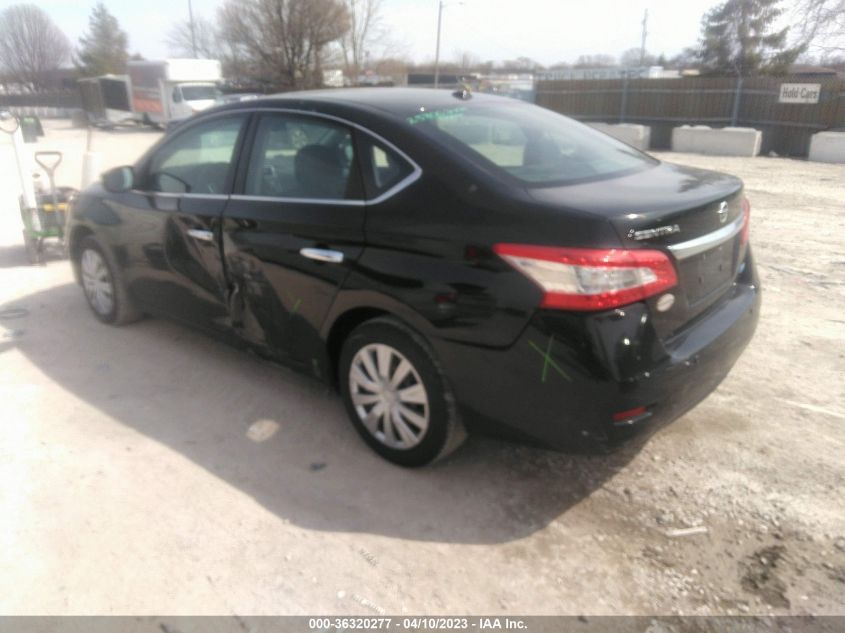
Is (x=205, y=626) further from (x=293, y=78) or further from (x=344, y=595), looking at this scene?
(x=293, y=78)

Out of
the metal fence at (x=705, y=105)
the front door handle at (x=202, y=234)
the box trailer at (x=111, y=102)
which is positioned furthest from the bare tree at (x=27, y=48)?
the front door handle at (x=202, y=234)

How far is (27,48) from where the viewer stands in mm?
65312

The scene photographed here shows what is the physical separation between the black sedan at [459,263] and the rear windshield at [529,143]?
0.02m

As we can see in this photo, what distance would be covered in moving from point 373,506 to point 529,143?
1.94 m

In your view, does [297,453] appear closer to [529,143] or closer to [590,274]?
[590,274]

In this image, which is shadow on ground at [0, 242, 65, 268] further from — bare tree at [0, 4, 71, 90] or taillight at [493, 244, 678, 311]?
bare tree at [0, 4, 71, 90]

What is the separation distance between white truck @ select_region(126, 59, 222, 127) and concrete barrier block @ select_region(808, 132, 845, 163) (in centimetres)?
2546

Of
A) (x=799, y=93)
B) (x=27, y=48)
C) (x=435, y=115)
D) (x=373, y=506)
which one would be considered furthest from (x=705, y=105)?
(x=27, y=48)

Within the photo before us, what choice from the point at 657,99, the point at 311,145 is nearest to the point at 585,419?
the point at 311,145

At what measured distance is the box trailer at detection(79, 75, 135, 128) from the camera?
35812mm

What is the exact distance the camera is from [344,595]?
2.50 meters

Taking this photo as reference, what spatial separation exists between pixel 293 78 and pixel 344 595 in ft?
146

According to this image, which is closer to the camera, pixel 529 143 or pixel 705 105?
pixel 529 143

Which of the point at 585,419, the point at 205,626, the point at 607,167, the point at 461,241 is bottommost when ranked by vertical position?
the point at 205,626
